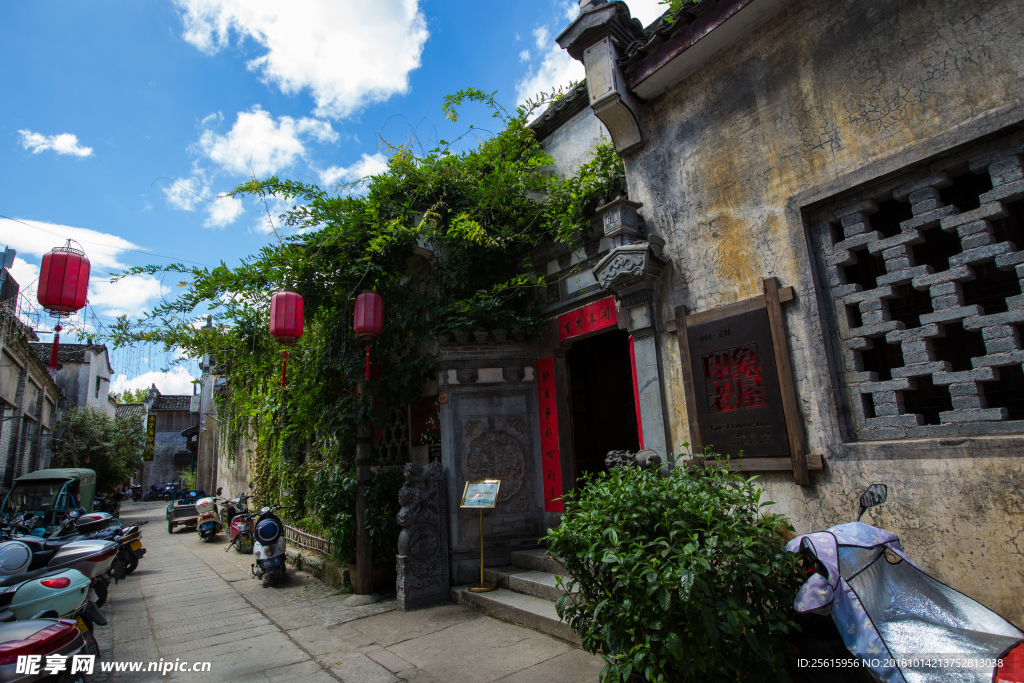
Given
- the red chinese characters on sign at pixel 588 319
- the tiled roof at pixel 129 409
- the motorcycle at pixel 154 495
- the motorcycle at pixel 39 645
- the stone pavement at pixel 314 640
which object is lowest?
the motorcycle at pixel 154 495

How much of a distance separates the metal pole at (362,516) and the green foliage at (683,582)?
4193 millimetres

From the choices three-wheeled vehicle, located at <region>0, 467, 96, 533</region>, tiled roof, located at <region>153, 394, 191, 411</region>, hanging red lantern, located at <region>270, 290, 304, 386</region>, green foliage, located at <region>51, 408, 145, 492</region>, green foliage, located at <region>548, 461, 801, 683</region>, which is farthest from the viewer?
tiled roof, located at <region>153, 394, 191, 411</region>

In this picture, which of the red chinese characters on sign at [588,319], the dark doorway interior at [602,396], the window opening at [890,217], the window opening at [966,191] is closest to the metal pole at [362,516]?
the red chinese characters on sign at [588,319]

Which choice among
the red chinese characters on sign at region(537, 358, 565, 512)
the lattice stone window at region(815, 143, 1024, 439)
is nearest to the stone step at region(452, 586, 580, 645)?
the red chinese characters on sign at region(537, 358, 565, 512)

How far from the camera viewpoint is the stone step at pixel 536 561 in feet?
19.2

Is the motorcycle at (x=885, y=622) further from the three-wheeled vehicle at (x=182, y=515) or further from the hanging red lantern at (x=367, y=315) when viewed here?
the three-wheeled vehicle at (x=182, y=515)

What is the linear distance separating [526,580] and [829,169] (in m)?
4.89

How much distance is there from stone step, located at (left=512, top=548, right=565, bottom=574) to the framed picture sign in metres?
0.76

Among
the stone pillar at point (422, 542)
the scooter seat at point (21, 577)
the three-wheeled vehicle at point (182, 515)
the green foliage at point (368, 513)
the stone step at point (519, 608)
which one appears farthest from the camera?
the three-wheeled vehicle at point (182, 515)

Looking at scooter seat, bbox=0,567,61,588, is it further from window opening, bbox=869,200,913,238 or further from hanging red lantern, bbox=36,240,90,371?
window opening, bbox=869,200,913,238

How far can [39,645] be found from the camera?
11.3 feet

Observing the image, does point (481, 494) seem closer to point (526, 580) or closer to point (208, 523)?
point (526, 580)

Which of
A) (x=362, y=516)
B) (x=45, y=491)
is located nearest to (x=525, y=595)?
(x=362, y=516)

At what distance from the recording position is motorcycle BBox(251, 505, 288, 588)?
795 cm
